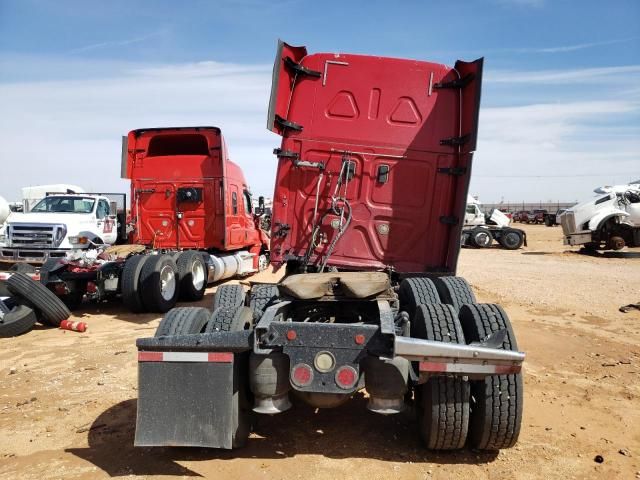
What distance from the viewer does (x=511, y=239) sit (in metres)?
25.7

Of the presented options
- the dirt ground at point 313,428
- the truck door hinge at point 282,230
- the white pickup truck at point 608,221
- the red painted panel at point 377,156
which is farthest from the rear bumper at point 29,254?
the white pickup truck at point 608,221

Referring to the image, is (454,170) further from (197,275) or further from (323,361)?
(197,275)

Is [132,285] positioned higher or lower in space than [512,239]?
lower

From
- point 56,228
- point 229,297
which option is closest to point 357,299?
point 229,297

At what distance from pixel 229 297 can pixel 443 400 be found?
2187 mm

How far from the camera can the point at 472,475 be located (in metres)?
3.38

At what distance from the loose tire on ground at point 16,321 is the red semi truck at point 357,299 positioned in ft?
12.8

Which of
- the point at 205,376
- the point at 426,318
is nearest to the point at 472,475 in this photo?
the point at 426,318

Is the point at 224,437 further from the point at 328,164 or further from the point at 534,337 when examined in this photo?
the point at 534,337

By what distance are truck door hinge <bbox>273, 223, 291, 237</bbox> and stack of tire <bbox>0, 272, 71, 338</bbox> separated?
12.5 ft

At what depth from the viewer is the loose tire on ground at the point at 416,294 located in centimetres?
442

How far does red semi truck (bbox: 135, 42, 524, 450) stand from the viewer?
326 cm

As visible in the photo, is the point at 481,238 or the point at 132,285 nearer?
the point at 132,285

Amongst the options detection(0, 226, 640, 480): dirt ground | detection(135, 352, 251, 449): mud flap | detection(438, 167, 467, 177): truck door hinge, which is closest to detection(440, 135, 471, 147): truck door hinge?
detection(438, 167, 467, 177): truck door hinge
